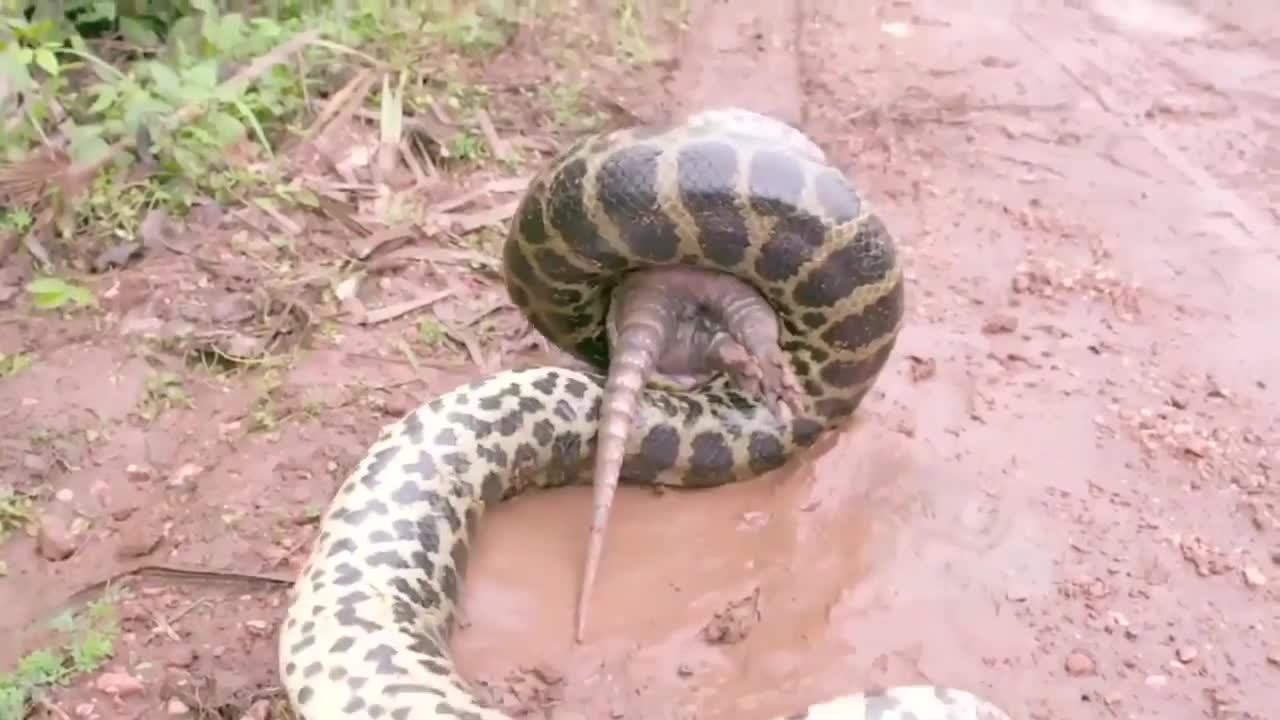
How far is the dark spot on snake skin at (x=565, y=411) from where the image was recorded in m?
4.21

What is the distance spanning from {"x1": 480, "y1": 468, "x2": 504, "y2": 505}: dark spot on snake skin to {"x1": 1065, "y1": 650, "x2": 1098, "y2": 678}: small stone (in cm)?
159

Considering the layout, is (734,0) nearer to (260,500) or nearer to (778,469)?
(778,469)

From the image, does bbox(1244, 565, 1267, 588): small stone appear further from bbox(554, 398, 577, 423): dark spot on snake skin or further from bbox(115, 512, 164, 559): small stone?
bbox(115, 512, 164, 559): small stone

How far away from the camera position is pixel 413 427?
4.02 metres

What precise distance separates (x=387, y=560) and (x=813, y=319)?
1.29 meters

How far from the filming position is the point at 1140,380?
4578 millimetres

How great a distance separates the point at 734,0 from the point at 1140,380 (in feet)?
12.2

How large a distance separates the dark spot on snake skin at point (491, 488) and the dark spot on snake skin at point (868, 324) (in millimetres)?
994

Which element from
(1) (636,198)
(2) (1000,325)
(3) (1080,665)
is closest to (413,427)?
(1) (636,198)

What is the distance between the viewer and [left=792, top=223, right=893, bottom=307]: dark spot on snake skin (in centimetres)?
369

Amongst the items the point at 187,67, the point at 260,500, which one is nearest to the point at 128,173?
the point at 187,67

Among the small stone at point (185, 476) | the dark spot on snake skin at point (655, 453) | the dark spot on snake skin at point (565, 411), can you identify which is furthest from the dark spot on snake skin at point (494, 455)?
the small stone at point (185, 476)

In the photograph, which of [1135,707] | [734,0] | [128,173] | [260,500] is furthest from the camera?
[734,0]

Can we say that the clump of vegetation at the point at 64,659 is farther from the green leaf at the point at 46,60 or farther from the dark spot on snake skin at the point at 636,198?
the green leaf at the point at 46,60
